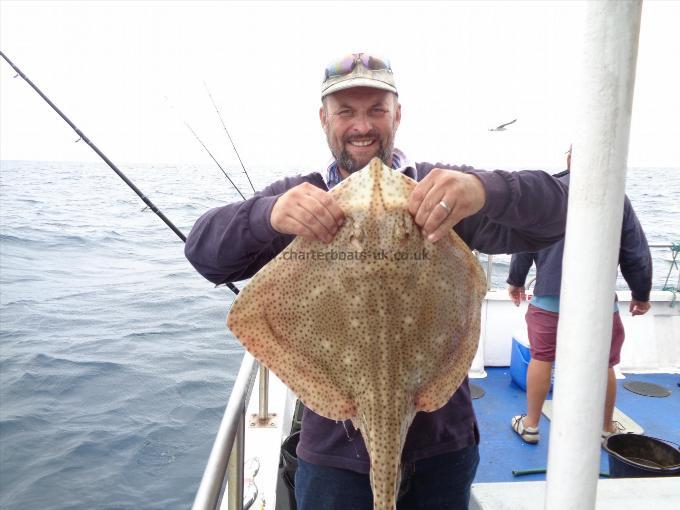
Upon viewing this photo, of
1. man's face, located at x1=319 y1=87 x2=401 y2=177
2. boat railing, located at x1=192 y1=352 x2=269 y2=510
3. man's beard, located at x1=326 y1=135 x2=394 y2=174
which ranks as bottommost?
boat railing, located at x1=192 y1=352 x2=269 y2=510

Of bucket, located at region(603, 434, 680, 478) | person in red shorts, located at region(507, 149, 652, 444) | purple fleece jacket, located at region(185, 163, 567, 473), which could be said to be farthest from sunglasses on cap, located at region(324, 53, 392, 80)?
bucket, located at region(603, 434, 680, 478)

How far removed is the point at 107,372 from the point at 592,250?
9875 mm

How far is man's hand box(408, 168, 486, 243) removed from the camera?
1.62 meters

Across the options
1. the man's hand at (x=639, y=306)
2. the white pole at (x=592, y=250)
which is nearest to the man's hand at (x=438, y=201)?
the white pole at (x=592, y=250)

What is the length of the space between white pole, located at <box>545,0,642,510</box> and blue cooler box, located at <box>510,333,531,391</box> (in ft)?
17.2

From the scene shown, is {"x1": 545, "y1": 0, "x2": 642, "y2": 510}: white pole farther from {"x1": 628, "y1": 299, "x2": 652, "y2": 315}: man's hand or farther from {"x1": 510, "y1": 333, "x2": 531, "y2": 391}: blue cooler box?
{"x1": 510, "y1": 333, "x2": 531, "y2": 391}: blue cooler box

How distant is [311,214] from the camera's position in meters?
1.68

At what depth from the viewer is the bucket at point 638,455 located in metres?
3.89

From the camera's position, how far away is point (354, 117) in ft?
8.24

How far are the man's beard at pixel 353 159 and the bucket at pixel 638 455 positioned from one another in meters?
3.11

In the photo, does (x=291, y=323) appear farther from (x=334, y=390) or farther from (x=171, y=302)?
(x=171, y=302)

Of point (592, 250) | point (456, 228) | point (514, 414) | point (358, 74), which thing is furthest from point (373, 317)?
point (514, 414)

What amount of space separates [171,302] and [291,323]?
1243cm

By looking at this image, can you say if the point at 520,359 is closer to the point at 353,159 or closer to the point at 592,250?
the point at 353,159
